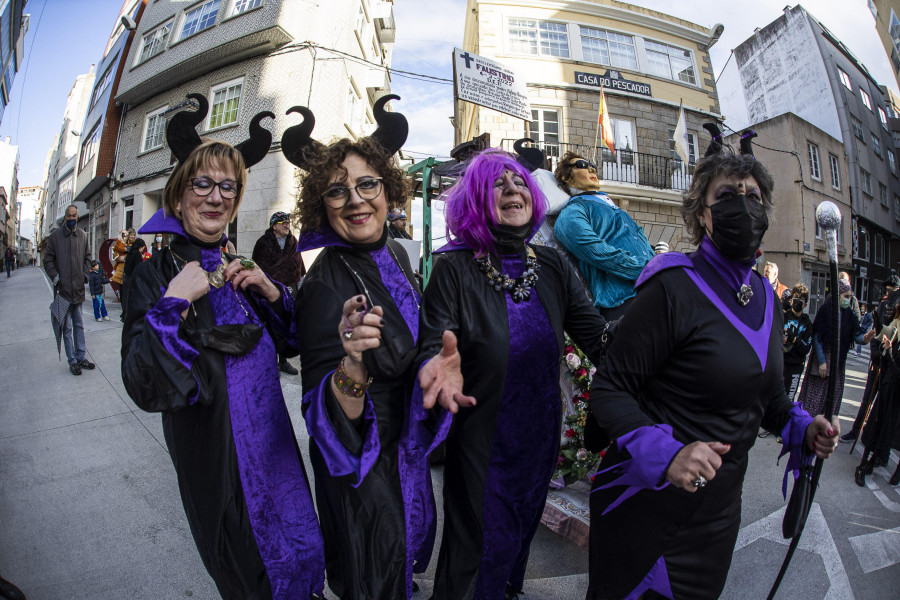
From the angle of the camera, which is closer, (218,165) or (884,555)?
(218,165)

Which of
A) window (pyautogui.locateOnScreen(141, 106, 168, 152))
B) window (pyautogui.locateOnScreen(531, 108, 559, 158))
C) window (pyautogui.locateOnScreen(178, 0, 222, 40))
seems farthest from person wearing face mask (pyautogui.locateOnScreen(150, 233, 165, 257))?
window (pyautogui.locateOnScreen(531, 108, 559, 158))

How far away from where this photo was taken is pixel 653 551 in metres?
1.30

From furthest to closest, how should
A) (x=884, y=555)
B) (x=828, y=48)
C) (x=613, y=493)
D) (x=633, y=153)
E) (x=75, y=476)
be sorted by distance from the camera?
(x=828, y=48), (x=633, y=153), (x=75, y=476), (x=884, y=555), (x=613, y=493)

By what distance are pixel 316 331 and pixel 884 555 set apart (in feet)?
11.6

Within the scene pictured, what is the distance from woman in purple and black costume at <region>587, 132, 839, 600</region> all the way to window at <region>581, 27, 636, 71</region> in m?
17.2

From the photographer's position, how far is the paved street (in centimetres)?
233

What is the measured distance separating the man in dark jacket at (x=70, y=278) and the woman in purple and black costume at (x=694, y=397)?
19.9 ft

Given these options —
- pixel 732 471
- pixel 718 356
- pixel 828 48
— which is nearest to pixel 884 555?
pixel 732 471

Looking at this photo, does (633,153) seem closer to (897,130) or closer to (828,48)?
(828,48)

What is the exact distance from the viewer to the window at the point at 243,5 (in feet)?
41.5

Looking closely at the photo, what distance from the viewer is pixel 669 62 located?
17141 millimetres

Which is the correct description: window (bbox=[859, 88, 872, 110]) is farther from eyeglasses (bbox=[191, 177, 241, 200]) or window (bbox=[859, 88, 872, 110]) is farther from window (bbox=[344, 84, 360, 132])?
eyeglasses (bbox=[191, 177, 241, 200])

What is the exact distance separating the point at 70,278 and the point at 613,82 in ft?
52.8

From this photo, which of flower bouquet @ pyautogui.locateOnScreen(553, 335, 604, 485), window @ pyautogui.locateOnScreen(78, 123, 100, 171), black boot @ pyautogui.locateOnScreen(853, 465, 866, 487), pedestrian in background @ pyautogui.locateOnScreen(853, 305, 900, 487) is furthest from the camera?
→ window @ pyautogui.locateOnScreen(78, 123, 100, 171)
